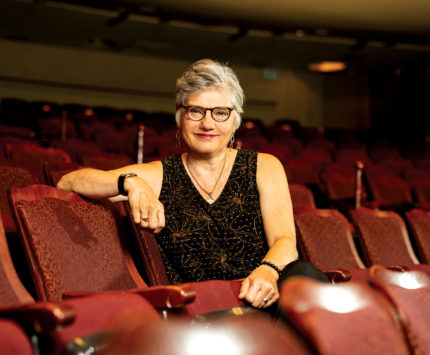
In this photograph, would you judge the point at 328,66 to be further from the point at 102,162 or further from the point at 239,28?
the point at 102,162

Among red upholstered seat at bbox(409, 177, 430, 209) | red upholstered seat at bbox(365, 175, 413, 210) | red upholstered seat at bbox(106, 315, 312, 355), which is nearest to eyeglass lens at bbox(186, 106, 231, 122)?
red upholstered seat at bbox(106, 315, 312, 355)

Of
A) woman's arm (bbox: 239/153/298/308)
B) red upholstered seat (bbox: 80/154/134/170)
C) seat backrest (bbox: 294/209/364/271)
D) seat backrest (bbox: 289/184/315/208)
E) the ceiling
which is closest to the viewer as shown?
woman's arm (bbox: 239/153/298/308)

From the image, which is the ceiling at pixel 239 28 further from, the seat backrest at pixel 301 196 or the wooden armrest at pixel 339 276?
the wooden armrest at pixel 339 276

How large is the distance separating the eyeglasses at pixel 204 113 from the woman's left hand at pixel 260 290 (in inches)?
9.6

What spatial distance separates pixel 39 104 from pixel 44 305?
135 inches

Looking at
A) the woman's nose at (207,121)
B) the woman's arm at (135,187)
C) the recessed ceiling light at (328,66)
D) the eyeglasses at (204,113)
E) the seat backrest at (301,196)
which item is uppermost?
the recessed ceiling light at (328,66)

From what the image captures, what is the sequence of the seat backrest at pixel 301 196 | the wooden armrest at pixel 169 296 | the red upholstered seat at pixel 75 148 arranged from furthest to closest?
the red upholstered seat at pixel 75 148 < the seat backrest at pixel 301 196 < the wooden armrest at pixel 169 296

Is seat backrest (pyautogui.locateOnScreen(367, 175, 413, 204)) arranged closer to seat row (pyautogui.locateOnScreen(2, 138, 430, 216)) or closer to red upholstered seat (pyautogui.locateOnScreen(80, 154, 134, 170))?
seat row (pyautogui.locateOnScreen(2, 138, 430, 216))

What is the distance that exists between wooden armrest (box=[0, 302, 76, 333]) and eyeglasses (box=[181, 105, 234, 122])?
1.41 feet

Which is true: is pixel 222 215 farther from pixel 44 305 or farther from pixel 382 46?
pixel 382 46

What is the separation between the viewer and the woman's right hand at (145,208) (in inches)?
24.2

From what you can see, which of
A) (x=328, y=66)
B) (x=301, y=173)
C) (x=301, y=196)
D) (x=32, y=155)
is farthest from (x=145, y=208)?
(x=328, y=66)

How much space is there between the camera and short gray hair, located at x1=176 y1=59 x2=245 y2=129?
2.56ft

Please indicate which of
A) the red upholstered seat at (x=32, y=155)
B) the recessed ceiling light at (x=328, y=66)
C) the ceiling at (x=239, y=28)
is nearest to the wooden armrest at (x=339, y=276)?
the red upholstered seat at (x=32, y=155)
